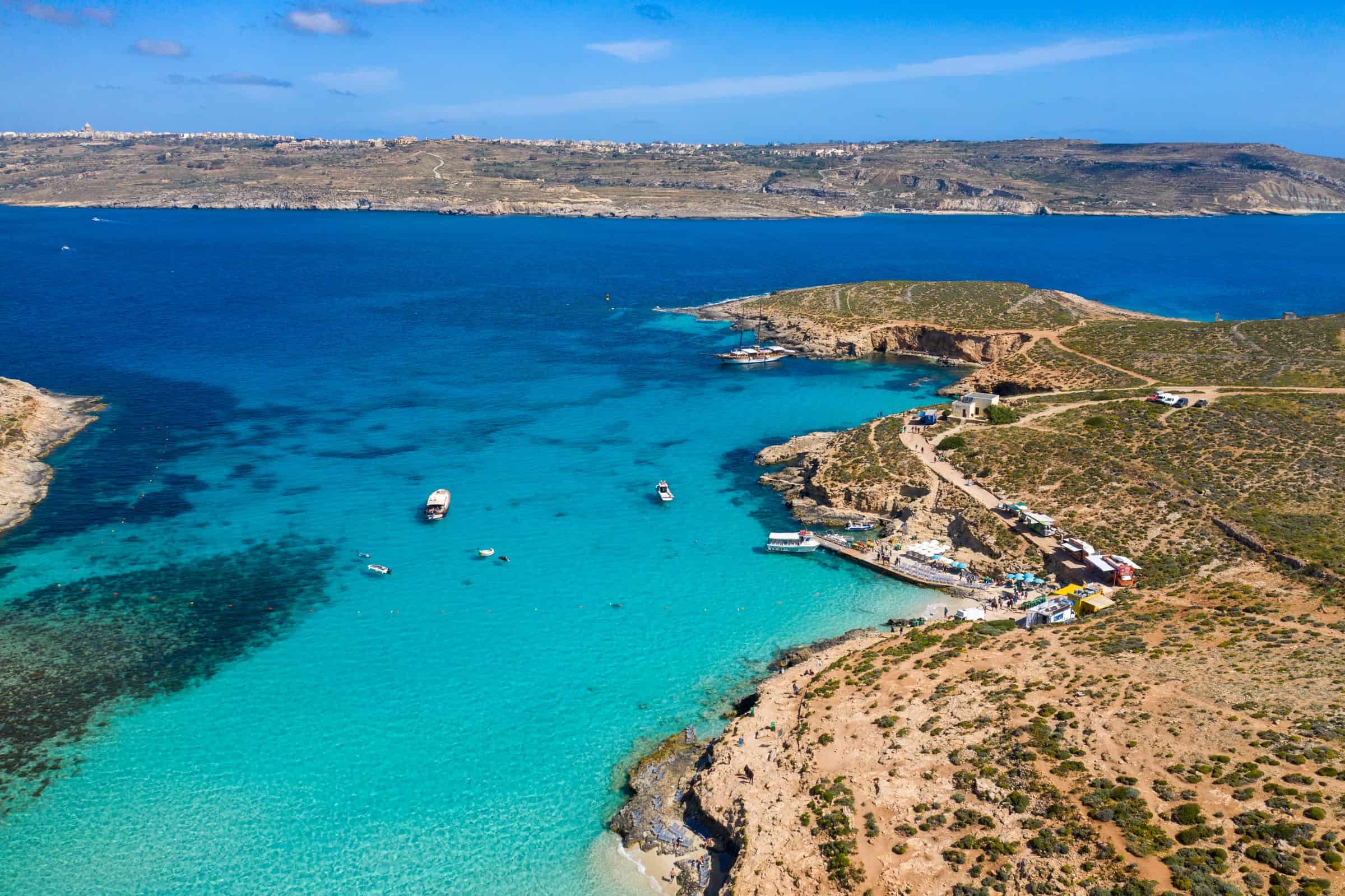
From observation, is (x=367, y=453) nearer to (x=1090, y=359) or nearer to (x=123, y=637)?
(x=123, y=637)

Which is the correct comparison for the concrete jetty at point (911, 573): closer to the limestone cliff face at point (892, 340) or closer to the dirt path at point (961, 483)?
the dirt path at point (961, 483)

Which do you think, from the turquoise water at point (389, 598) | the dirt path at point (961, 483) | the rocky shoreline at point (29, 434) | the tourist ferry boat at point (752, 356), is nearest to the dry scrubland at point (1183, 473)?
Answer: the dirt path at point (961, 483)

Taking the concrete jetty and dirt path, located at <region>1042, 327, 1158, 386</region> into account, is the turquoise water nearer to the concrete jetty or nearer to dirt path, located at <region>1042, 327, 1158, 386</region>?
the concrete jetty

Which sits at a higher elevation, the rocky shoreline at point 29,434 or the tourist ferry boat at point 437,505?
the rocky shoreline at point 29,434

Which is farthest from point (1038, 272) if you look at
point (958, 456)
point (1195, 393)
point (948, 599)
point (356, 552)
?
point (356, 552)

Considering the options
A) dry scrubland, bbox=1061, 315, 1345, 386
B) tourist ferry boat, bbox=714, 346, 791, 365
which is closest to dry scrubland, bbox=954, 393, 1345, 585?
dry scrubland, bbox=1061, 315, 1345, 386
